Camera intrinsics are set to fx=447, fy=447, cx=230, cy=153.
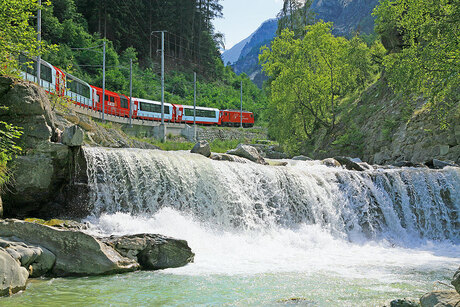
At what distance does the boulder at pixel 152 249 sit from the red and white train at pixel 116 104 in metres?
15.0

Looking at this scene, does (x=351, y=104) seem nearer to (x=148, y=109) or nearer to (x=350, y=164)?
(x=350, y=164)

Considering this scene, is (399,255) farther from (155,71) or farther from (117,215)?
(155,71)

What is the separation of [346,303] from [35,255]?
6077mm

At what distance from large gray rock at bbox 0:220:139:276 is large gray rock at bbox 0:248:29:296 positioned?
A: 1133mm

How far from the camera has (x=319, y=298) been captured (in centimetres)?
788

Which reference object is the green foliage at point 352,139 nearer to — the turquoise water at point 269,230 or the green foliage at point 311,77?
the green foliage at point 311,77

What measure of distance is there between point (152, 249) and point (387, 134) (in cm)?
1953

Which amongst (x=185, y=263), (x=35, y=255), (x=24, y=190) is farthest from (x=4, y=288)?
(x=24, y=190)

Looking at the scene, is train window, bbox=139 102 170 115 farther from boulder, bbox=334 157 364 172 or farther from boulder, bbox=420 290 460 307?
boulder, bbox=420 290 460 307

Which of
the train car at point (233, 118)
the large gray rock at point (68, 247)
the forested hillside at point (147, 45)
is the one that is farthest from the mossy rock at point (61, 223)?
the train car at point (233, 118)

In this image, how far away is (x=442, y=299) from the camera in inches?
218

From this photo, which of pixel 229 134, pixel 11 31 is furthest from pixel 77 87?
pixel 11 31

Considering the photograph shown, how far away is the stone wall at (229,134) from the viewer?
160ft

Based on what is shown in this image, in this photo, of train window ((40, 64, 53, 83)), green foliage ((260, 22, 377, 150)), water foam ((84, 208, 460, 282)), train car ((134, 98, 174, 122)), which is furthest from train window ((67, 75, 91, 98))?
water foam ((84, 208, 460, 282))
